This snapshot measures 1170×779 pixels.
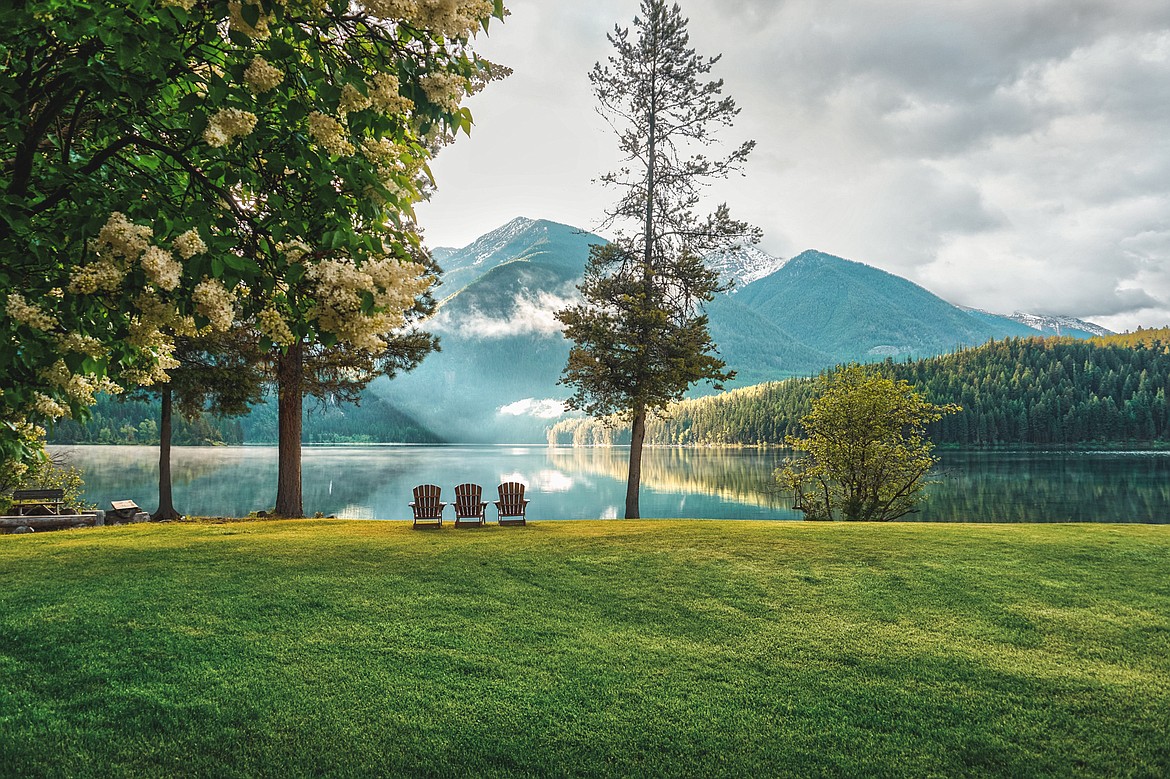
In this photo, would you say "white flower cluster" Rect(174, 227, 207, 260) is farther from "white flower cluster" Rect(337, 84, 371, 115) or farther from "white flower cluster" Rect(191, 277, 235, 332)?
"white flower cluster" Rect(337, 84, 371, 115)

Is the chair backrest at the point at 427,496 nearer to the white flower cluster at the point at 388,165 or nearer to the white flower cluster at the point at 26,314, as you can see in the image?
the white flower cluster at the point at 388,165

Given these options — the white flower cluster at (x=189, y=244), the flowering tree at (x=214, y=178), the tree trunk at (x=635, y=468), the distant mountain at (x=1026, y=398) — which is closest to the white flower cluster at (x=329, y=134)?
the flowering tree at (x=214, y=178)

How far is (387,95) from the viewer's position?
3916 millimetres

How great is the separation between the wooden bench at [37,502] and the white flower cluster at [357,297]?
27107 millimetres

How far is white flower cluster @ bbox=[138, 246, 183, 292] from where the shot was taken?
3215 mm

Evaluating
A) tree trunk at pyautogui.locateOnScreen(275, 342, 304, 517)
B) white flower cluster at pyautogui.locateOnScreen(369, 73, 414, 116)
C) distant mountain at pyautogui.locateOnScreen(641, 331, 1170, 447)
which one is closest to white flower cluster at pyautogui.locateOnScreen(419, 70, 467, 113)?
white flower cluster at pyautogui.locateOnScreen(369, 73, 414, 116)

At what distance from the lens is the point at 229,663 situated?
6996mm

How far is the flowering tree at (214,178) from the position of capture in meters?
3.42

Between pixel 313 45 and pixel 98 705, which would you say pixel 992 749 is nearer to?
pixel 313 45

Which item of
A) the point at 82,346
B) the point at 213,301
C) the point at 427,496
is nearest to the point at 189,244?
the point at 213,301

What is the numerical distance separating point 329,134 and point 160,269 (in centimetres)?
123

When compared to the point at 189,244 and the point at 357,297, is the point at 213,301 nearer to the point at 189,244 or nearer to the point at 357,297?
the point at 189,244

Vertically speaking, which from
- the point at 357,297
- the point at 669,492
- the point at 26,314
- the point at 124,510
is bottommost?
the point at 669,492

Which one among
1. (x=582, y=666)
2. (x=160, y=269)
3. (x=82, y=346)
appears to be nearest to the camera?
(x=160, y=269)
